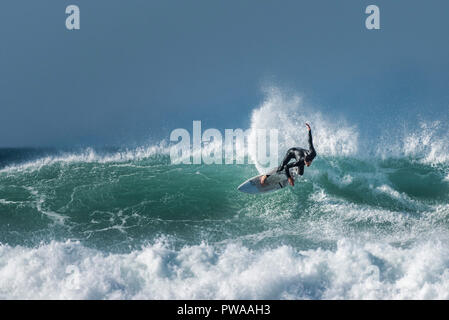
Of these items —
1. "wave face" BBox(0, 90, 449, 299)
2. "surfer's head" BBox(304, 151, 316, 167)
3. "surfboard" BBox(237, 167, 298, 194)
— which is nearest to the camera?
"wave face" BBox(0, 90, 449, 299)

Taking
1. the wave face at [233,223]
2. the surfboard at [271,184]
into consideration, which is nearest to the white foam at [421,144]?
the wave face at [233,223]

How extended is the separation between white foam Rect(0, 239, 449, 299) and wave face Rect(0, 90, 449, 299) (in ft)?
0.13

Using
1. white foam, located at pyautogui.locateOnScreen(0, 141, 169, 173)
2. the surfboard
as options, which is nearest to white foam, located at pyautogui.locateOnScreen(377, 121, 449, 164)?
the surfboard

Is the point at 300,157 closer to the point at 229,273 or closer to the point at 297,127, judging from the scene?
the point at 229,273

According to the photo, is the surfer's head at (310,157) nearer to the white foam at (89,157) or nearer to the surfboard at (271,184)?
the surfboard at (271,184)

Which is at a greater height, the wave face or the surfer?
the surfer

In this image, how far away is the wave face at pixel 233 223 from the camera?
41.0 ft

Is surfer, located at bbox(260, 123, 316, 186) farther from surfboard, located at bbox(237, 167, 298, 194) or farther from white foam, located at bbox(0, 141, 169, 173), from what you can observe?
white foam, located at bbox(0, 141, 169, 173)

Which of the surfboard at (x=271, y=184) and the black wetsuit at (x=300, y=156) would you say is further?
the surfboard at (x=271, y=184)
